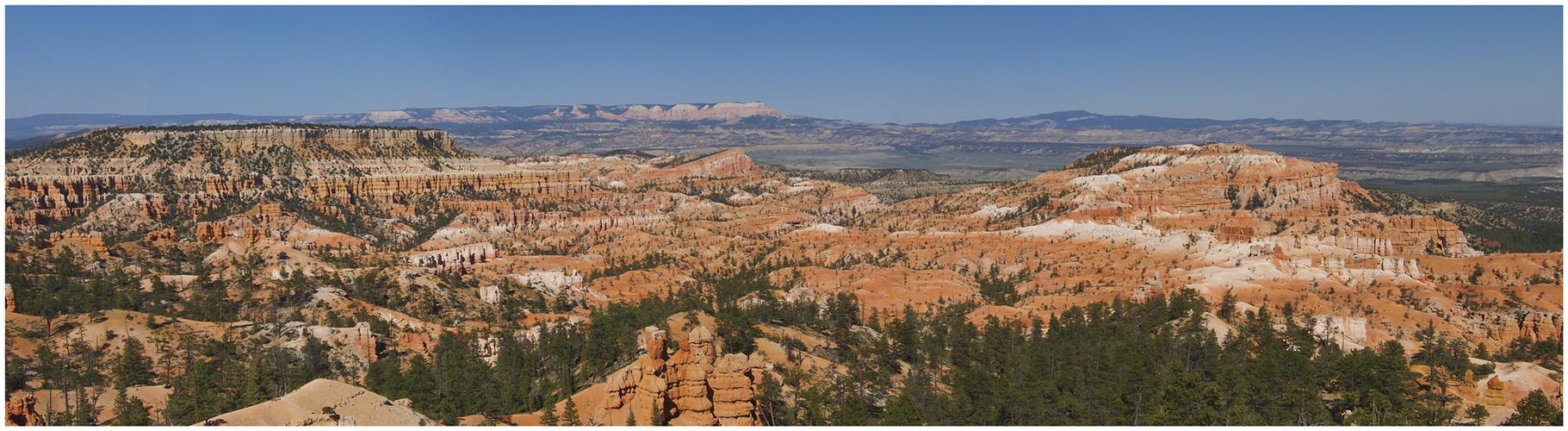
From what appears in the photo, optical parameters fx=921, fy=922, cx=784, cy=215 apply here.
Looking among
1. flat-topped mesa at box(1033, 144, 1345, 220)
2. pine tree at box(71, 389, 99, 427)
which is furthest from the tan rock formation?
flat-topped mesa at box(1033, 144, 1345, 220)

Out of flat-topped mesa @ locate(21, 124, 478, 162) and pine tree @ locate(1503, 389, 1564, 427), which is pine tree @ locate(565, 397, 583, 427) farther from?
flat-topped mesa @ locate(21, 124, 478, 162)

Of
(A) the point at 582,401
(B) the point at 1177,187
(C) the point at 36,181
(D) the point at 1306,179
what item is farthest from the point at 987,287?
(C) the point at 36,181

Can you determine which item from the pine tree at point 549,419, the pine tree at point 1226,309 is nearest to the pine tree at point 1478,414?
the pine tree at point 1226,309

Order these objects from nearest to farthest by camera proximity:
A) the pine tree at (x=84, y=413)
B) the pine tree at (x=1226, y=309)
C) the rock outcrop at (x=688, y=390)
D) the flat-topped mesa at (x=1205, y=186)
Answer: the rock outcrop at (x=688, y=390)
the pine tree at (x=84, y=413)
the pine tree at (x=1226, y=309)
the flat-topped mesa at (x=1205, y=186)

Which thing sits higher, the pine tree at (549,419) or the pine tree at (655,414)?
the pine tree at (655,414)

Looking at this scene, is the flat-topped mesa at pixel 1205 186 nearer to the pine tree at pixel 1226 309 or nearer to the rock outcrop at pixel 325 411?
the pine tree at pixel 1226 309

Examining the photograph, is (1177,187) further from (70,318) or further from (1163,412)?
(70,318)

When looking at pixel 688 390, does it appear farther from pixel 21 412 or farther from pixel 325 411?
pixel 21 412

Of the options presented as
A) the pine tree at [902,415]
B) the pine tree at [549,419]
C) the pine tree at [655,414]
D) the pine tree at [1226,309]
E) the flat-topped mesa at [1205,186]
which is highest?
the flat-topped mesa at [1205,186]

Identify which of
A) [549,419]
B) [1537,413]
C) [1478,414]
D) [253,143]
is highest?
[253,143]

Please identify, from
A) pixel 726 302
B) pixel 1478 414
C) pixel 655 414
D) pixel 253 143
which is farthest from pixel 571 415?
pixel 253 143
